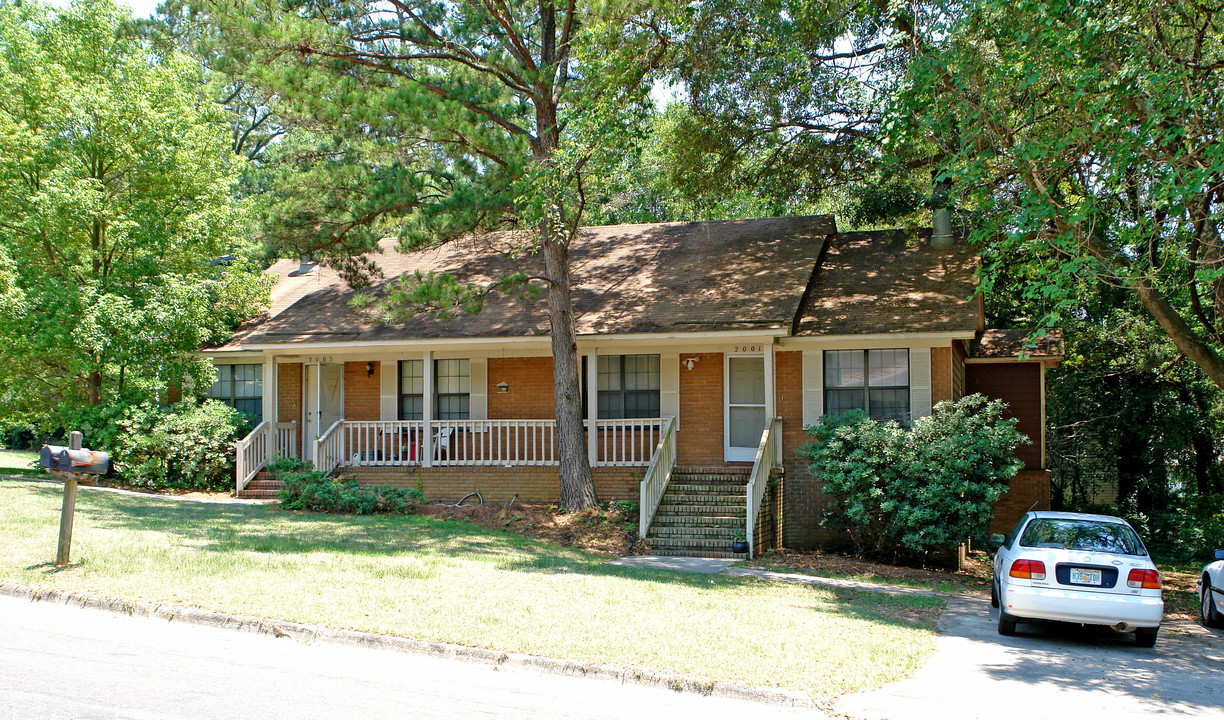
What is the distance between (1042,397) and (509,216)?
1201 centimetres

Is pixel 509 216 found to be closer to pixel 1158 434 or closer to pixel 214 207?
pixel 214 207

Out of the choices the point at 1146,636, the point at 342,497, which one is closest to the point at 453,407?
the point at 342,497

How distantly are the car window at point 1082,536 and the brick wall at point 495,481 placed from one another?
8.63m

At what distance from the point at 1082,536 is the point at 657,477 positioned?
7.61m

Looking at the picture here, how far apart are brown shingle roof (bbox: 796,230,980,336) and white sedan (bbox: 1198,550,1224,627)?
5482 mm

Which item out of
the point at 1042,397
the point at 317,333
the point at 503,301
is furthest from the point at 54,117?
the point at 1042,397

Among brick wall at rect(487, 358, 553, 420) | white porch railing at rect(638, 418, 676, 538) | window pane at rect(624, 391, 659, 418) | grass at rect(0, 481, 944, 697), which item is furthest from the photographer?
brick wall at rect(487, 358, 553, 420)

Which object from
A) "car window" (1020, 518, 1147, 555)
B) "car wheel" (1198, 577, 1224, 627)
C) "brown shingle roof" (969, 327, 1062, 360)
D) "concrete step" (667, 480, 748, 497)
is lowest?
→ "car wheel" (1198, 577, 1224, 627)

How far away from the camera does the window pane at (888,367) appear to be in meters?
16.4

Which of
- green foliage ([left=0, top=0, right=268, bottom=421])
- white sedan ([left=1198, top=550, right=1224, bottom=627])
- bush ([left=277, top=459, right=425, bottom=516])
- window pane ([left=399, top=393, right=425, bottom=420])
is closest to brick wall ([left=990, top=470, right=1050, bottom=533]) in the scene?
white sedan ([left=1198, top=550, right=1224, bottom=627])

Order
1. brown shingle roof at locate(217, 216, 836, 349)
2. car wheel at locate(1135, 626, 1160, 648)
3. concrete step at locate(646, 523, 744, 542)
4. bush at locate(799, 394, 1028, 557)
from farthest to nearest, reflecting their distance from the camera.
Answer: brown shingle roof at locate(217, 216, 836, 349)
concrete step at locate(646, 523, 744, 542)
bush at locate(799, 394, 1028, 557)
car wheel at locate(1135, 626, 1160, 648)

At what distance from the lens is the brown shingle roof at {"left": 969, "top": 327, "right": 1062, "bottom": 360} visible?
18.8 m

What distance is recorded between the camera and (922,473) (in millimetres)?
13891

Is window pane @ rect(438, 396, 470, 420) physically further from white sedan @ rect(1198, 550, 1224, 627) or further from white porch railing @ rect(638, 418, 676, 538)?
white sedan @ rect(1198, 550, 1224, 627)
